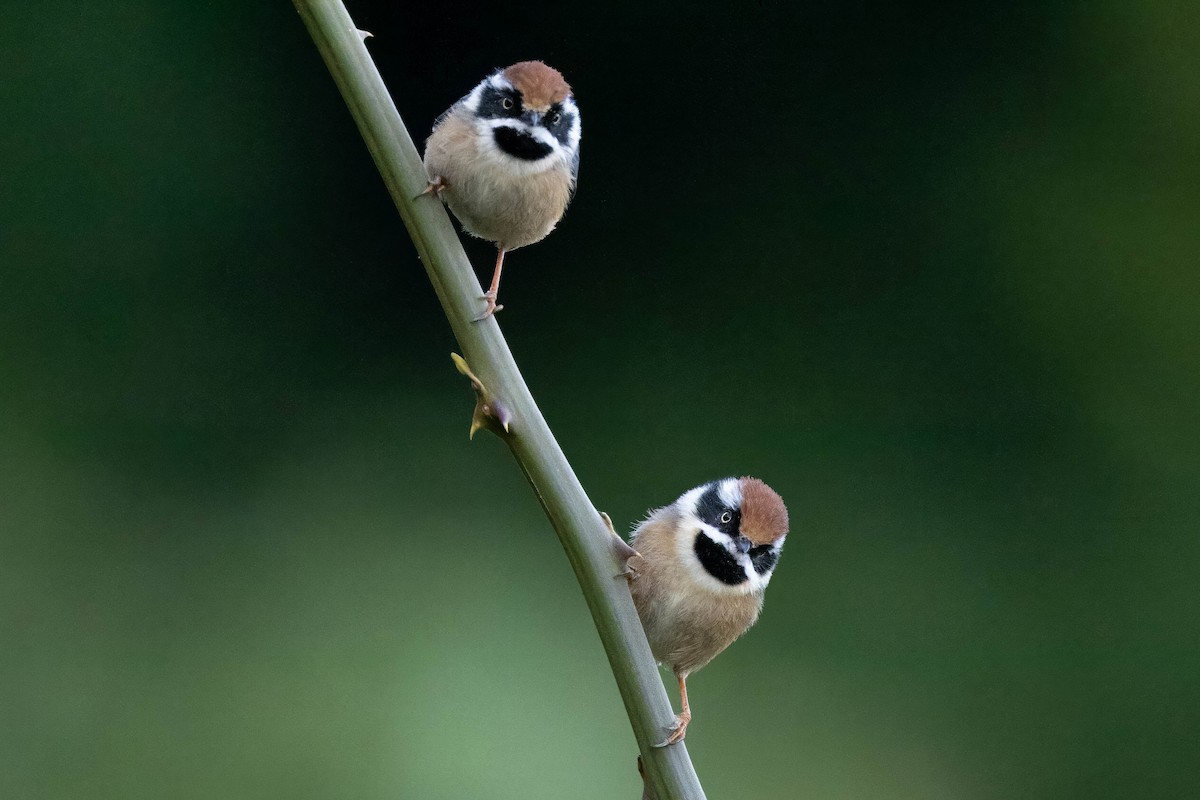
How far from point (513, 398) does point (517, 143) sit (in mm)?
509

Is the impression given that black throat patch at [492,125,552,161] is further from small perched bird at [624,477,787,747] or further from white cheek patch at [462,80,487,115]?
small perched bird at [624,477,787,747]

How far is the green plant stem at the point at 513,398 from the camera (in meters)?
0.63

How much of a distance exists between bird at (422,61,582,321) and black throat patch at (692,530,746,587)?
16.5 inches

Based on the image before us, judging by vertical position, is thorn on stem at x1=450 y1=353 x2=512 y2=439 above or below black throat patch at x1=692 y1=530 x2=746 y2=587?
above

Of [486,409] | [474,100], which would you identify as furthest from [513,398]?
[474,100]

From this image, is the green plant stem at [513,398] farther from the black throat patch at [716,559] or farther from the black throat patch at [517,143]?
the black throat patch at [716,559]

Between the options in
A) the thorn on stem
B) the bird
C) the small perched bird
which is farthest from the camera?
the small perched bird

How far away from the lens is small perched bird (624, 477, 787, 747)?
1249 millimetres

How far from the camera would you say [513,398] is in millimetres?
631

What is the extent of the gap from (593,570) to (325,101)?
1827 millimetres

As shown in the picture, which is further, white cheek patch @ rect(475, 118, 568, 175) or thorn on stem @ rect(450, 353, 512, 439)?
white cheek patch @ rect(475, 118, 568, 175)

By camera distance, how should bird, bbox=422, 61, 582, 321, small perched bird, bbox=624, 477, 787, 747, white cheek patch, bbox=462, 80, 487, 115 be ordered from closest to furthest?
bird, bbox=422, 61, 582, 321 < white cheek patch, bbox=462, 80, 487, 115 < small perched bird, bbox=624, 477, 787, 747

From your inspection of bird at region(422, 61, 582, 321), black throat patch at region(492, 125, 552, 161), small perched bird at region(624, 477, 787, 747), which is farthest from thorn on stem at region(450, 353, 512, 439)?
small perched bird at region(624, 477, 787, 747)

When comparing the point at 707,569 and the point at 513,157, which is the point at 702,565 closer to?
the point at 707,569
